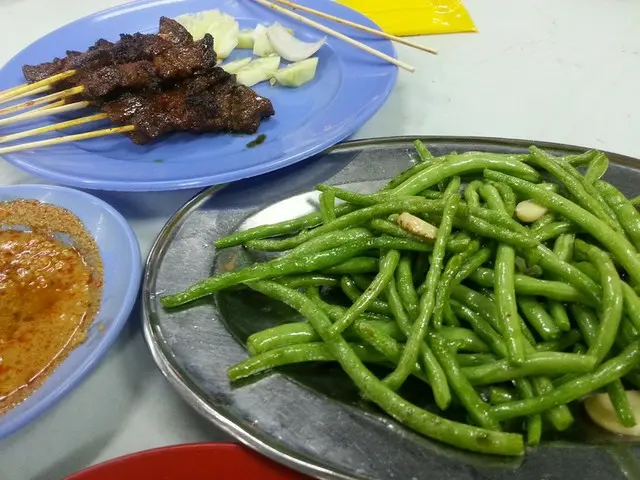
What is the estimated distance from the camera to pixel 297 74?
3.32 m

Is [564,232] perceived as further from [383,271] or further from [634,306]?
[383,271]

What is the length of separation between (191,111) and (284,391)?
5.83 ft

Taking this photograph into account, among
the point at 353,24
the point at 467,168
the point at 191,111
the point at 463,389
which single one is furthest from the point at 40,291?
the point at 353,24

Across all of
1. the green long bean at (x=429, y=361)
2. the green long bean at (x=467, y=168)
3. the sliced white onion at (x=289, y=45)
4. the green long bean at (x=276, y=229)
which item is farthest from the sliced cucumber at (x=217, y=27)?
the green long bean at (x=429, y=361)

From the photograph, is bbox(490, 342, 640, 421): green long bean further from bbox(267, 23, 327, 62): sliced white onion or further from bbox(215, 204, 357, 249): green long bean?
bbox(267, 23, 327, 62): sliced white onion

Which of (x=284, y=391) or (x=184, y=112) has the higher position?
(x=184, y=112)

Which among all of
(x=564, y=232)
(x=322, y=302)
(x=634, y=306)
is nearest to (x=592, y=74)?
(x=564, y=232)

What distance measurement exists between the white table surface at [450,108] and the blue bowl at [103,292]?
0.68 feet

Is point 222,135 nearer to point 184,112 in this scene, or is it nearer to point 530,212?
point 184,112

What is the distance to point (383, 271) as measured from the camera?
6.04 ft

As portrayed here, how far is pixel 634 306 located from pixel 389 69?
6.82 feet

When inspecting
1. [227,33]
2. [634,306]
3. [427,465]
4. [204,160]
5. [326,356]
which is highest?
[227,33]

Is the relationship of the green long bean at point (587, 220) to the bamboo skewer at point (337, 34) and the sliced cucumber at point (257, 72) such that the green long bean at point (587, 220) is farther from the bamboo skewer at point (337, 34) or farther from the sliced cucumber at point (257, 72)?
the sliced cucumber at point (257, 72)

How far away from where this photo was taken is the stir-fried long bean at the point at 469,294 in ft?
5.23
